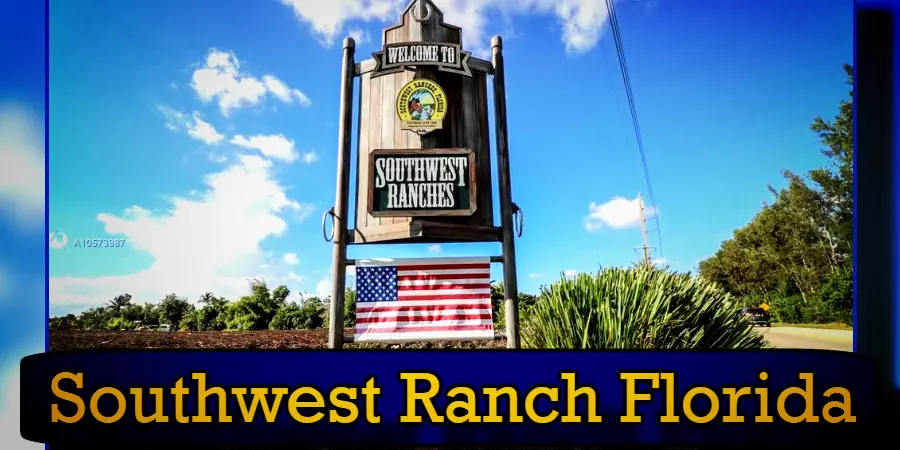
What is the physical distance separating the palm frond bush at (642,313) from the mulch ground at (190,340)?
1.04 meters

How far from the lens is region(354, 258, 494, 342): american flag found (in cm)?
456

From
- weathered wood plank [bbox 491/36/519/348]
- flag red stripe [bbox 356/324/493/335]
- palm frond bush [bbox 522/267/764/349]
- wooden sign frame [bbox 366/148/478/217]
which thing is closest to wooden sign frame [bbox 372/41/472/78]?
weathered wood plank [bbox 491/36/519/348]

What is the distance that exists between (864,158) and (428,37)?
3.59 meters

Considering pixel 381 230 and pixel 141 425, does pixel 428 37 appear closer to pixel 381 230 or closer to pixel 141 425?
pixel 381 230

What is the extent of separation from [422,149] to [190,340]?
2.44m

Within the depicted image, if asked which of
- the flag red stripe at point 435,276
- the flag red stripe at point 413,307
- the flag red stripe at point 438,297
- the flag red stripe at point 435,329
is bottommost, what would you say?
the flag red stripe at point 435,329

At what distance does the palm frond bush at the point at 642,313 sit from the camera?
4328 millimetres

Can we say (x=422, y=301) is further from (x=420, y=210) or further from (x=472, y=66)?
(x=472, y=66)

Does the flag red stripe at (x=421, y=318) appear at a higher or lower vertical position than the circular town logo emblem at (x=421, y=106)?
lower

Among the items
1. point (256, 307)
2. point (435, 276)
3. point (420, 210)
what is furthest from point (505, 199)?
point (256, 307)

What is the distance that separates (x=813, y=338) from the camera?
434 cm

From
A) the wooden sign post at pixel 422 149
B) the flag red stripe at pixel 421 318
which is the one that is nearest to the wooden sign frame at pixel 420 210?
the wooden sign post at pixel 422 149

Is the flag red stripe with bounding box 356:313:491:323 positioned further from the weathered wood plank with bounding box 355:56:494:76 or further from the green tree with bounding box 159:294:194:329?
the weathered wood plank with bounding box 355:56:494:76

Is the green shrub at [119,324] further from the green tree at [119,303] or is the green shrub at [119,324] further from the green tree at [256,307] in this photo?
the green tree at [256,307]
